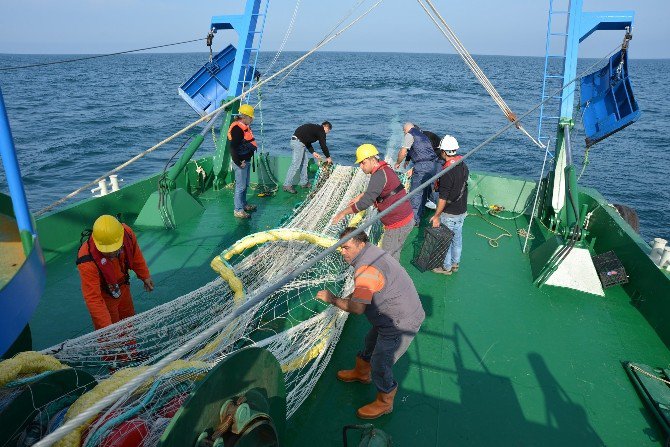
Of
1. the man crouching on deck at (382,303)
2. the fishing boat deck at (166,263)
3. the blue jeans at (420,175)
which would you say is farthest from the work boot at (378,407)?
the blue jeans at (420,175)

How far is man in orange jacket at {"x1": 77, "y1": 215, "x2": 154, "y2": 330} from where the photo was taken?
3.29m

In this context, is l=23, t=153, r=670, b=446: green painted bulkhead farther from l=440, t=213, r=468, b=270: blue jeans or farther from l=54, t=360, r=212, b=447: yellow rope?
l=54, t=360, r=212, b=447: yellow rope

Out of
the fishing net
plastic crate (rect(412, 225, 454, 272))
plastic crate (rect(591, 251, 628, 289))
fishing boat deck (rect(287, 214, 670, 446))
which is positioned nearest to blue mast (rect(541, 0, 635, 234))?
plastic crate (rect(591, 251, 628, 289))

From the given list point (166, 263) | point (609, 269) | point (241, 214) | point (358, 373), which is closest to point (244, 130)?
point (241, 214)

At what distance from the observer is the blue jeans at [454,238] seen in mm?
5336

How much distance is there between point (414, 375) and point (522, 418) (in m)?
0.90

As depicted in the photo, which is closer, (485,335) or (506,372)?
(506,372)

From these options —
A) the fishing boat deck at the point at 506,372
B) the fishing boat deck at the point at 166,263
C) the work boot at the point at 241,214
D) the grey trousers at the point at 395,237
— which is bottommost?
the fishing boat deck at the point at 506,372

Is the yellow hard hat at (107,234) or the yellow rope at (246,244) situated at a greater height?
the yellow hard hat at (107,234)

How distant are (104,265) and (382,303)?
7.10ft

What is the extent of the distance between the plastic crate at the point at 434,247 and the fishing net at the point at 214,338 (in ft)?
2.62

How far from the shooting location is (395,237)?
477 centimetres

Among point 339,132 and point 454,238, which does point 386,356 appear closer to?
point 454,238

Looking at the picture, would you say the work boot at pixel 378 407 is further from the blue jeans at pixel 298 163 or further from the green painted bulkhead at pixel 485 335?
the blue jeans at pixel 298 163
